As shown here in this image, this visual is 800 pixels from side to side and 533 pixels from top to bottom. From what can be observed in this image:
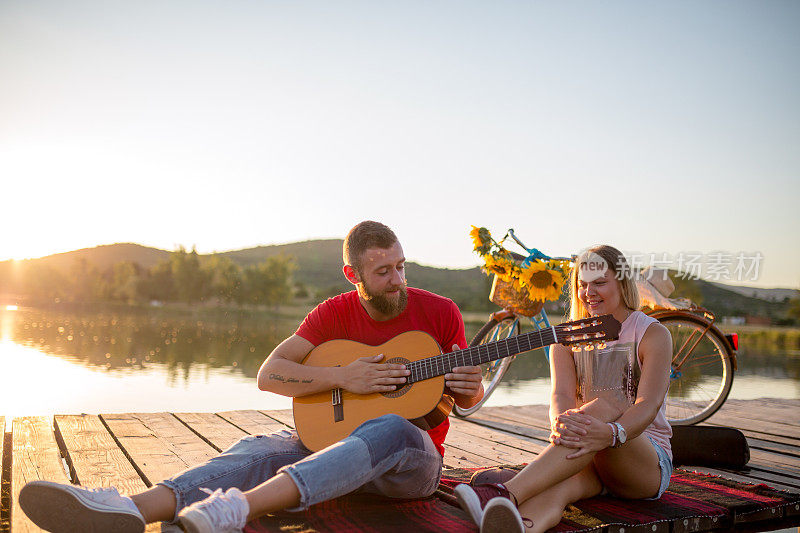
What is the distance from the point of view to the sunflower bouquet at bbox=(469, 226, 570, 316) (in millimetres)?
4297

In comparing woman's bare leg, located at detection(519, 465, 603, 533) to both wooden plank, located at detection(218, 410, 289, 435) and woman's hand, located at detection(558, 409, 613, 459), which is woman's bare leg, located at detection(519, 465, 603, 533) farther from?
wooden plank, located at detection(218, 410, 289, 435)

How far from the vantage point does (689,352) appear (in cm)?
437

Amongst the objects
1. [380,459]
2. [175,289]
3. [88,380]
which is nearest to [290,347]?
[380,459]

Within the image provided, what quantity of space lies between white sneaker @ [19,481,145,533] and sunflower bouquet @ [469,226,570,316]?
3.11 meters

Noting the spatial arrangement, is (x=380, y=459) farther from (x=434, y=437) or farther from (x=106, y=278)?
(x=106, y=278)

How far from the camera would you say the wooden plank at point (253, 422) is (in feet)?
13.3

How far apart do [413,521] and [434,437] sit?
42 cm

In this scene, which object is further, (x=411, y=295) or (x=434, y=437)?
(x=411, y=295)

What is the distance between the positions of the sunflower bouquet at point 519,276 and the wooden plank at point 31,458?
2.94 metres

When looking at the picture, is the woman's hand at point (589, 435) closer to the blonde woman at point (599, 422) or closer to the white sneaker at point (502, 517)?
the blonde woman at point (599, 422)

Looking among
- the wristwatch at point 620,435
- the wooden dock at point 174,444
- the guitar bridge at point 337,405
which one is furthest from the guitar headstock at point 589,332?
the wooden dock at point 174,444

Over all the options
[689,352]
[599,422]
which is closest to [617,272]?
[599,422]

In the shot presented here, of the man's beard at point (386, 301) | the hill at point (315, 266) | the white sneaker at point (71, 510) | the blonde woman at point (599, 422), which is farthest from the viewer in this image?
the hill at point (315, 266)

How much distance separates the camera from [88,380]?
10.1 metres
